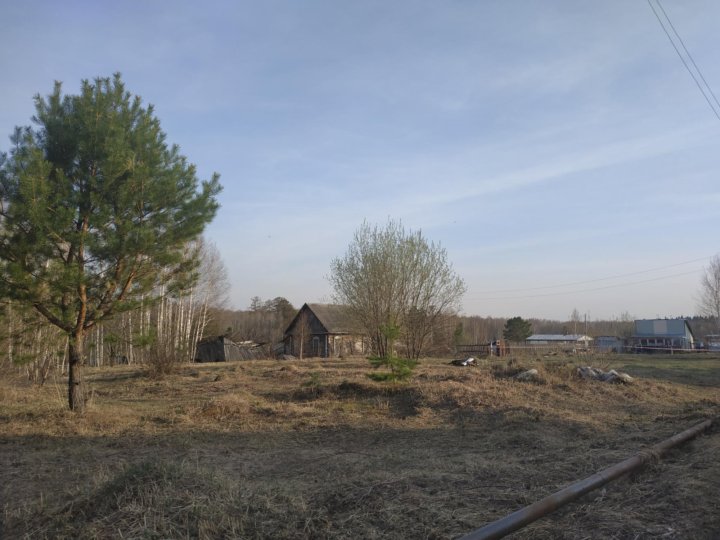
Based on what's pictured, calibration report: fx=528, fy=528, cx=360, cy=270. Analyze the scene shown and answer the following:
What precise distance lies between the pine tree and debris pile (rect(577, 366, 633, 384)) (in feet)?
36.1

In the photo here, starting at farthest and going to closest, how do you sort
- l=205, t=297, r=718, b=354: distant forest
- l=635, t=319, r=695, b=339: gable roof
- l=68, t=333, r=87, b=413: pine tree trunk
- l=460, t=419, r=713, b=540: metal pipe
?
l=635, t=319, r=695, b=339: gable roof
l=205, t=297, r=718, b=354: distant forest
l=68, t=333, r=87, b=413: pine tree trunk
l=460, t=419, r=713, b=540: metal pipe

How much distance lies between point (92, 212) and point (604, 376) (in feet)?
43.7

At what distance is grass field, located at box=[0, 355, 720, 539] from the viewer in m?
3.83

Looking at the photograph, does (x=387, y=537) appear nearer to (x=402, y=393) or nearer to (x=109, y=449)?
(x=109, y=449)

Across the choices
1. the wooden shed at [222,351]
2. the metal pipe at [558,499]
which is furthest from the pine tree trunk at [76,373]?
the wooden shed at [222,351]

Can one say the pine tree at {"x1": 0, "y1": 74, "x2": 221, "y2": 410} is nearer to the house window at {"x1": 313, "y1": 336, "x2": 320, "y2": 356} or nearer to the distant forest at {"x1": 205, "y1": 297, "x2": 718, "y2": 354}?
the distant forest at {"x1": 205, "y1": 297, "x2": 718, "y2": 354}

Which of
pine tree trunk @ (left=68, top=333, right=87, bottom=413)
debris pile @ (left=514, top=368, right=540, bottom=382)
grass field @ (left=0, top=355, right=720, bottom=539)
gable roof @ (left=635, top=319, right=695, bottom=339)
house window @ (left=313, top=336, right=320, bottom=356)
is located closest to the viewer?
grass field @ (left=0, top=355, right=720, bottom=539)

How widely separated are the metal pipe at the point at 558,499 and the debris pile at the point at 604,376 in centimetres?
863

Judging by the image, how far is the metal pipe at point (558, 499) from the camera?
3.20 meters

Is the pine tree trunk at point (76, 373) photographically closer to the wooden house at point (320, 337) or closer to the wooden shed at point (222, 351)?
the wooden shed at point (222, 351)

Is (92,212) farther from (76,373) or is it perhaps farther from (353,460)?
(353,460)

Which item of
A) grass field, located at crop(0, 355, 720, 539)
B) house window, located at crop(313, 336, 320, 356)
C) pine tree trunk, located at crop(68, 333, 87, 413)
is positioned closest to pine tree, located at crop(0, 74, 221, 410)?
pine tree trunk, located at crop(68, 333, 87, 413)

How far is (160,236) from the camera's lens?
33.6 ft

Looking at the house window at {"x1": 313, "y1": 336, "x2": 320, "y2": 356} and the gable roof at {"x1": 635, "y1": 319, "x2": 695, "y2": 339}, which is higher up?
the gable roof at {"x1": 635, "y1": 319, "x2": 695, "y2": 339}
